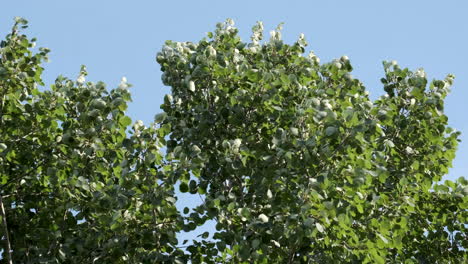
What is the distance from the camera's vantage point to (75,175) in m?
11.3

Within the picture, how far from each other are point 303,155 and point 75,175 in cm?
421

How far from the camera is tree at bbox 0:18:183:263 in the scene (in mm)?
10672

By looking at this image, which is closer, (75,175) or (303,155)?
(303,155)

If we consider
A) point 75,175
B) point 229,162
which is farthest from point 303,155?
point 75,175

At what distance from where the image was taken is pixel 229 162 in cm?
1066

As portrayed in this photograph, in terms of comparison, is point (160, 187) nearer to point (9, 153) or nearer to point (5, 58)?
point (9, 153)

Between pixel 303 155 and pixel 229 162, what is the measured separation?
55.1 inches

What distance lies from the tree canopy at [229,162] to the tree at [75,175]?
0.10ft

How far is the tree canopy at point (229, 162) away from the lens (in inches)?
400

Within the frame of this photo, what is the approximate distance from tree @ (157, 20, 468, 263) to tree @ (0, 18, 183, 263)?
696 millimetres

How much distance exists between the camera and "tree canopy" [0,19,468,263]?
10156 millimetres

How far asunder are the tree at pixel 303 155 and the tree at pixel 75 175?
70 centimetres

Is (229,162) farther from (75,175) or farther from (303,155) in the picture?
(75,175)

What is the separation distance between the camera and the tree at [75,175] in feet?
35.0
